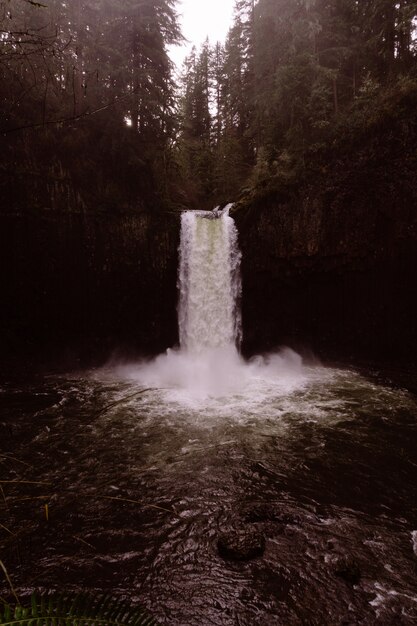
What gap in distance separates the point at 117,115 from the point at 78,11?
4.69 m

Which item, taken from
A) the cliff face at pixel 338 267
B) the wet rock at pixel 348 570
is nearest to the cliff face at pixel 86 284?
the cliff face at pixel 338 267

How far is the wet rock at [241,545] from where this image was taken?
13.8ft

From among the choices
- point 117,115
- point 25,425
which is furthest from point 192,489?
point 117,115

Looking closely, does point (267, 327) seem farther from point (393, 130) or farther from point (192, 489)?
point (192, 489)

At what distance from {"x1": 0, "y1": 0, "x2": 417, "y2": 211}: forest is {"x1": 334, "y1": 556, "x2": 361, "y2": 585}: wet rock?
38.4 ft

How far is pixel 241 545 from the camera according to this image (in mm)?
4277

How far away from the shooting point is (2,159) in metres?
11.2

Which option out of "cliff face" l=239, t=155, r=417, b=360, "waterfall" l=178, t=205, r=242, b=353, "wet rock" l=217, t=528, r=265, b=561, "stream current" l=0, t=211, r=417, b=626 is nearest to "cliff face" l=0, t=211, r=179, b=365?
"waterfall" l=178, t=205, r=242, b=353

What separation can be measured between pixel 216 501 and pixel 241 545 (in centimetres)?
98

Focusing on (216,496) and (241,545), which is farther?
(216,496)

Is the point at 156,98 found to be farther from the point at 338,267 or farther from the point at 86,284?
the point at 338,267

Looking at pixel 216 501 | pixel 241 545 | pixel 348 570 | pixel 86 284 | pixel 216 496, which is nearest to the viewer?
pixel 348 570

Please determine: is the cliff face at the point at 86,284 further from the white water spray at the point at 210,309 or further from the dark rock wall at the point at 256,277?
the white water spray at the point at 210,309

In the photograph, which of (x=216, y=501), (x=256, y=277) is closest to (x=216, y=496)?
(x=216, y=501)
